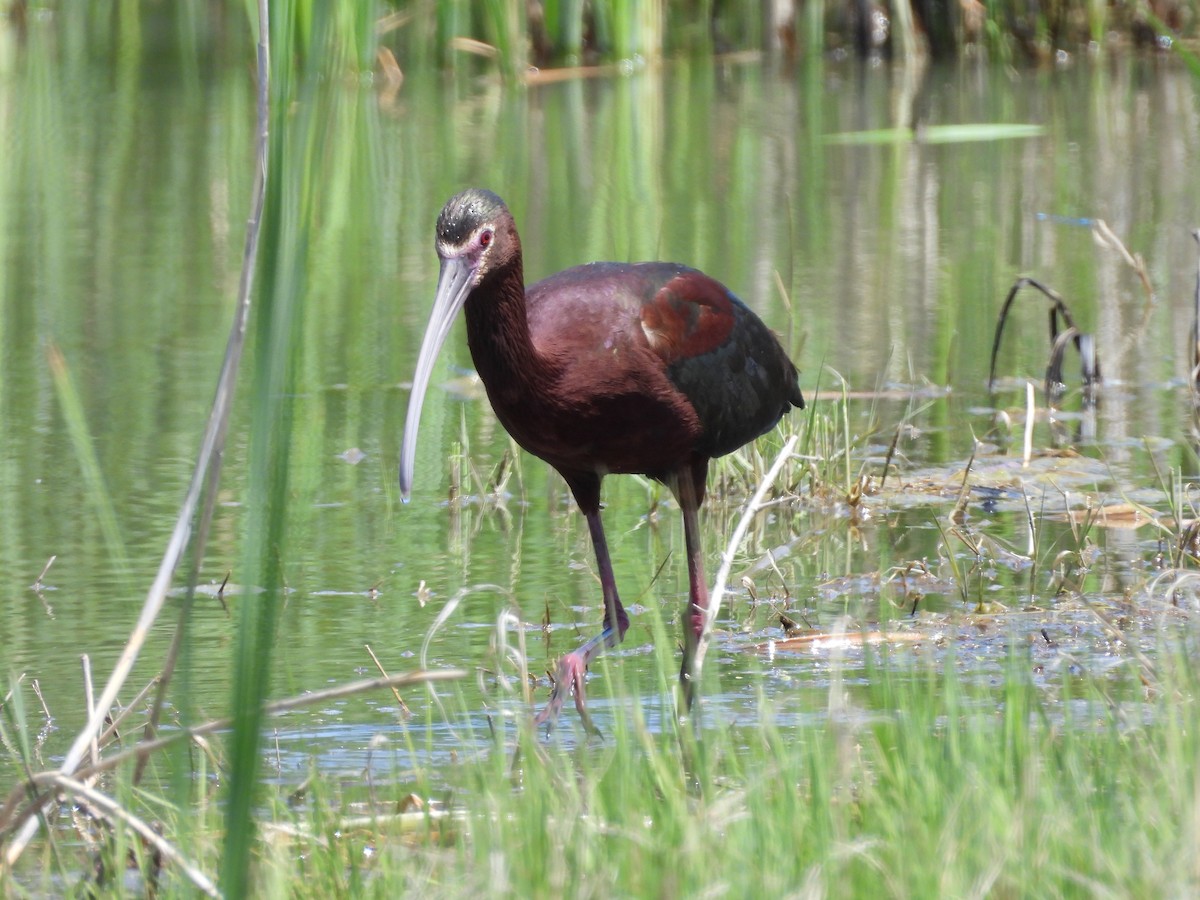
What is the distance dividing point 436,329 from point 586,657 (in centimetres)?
72

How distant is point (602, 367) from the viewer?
13.5 feet

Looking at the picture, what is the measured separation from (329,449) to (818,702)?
8.61 feet

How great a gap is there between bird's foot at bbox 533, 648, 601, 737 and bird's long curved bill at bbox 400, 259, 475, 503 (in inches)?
18.1

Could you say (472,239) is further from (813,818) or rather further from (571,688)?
(813,818)

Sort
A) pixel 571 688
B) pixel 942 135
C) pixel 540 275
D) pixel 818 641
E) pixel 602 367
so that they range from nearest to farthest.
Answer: pixel 571 688
pixel 602 367
pixel 818 641
pixel 540 275
pixel 942 135

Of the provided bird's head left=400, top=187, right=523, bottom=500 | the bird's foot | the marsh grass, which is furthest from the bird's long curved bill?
the marsh grass

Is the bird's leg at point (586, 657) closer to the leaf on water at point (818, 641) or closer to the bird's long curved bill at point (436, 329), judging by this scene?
the leaf on water at point (818, 641)

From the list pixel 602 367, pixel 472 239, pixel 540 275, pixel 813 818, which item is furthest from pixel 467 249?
pixel 540 275

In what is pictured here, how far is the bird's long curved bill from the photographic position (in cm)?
364

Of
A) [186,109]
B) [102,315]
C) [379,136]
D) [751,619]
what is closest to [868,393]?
[751,619]

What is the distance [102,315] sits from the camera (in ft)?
27.0

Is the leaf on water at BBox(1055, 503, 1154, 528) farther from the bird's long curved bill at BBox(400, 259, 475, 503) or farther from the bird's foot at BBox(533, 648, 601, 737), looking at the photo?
the bird's long curved bill at BBox(400, 259, 475, 503)

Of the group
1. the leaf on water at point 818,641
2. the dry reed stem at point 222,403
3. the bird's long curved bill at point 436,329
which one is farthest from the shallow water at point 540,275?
the bird's long curved bill at point 436,329

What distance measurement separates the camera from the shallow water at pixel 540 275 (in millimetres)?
4410
